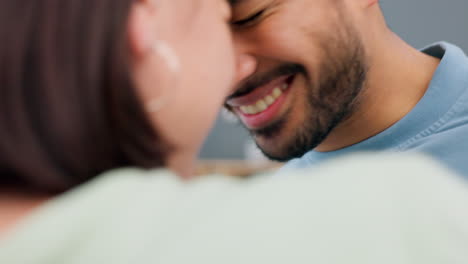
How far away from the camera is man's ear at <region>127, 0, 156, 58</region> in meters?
0.40

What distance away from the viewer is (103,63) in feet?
1.20

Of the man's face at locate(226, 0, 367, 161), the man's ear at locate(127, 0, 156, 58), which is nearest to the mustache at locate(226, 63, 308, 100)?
the man's face at locate(226, 0, 367, 161)

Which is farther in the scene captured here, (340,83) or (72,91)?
(340,83)

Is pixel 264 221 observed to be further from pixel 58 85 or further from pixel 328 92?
pixel 328 92

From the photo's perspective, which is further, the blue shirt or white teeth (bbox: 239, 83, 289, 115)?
white teeth (bbox: 239, 83, 289, 115)

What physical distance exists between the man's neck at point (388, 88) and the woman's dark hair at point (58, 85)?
2.66 ft

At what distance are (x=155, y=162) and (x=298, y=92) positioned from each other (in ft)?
2.22

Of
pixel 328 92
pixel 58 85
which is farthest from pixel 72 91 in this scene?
pixel 328 92

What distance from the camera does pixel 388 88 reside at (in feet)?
3.48

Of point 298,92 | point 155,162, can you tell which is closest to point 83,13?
Answer: point 155,162

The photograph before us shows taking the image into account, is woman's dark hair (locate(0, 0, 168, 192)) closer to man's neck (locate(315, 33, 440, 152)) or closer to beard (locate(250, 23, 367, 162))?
beard (locate(250, 23, 367, 162))

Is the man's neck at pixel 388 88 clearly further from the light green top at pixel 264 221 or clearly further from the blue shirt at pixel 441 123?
the light green top at pixel 264 221

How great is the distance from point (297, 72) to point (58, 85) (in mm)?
737

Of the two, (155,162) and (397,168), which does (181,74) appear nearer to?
(155,162)
